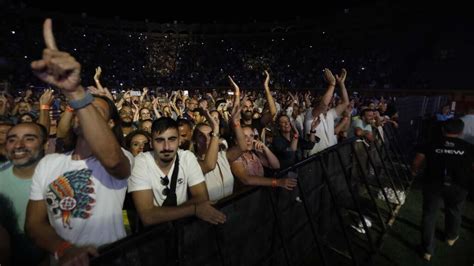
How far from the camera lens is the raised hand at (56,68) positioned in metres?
1.56

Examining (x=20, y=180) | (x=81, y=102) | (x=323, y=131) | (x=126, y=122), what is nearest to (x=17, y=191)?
(x=20, y=180)

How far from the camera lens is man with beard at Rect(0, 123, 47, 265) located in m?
2.41

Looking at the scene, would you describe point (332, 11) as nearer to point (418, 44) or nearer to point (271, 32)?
point (271, 32)

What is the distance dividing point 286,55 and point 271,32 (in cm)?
486

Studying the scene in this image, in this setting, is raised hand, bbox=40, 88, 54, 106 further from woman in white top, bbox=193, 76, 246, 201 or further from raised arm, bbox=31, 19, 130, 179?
raised arm, bbox=31, 19, 130, 179

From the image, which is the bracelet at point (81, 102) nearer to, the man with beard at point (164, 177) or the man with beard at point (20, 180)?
the man with beard at point (164, 177)

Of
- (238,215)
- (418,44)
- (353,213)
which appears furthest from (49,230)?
(418,44)

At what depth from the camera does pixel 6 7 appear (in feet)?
85.0

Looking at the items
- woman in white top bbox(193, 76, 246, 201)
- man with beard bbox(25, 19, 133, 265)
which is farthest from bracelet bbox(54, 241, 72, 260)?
woman in white top bbox(193, 76, 246, 201)

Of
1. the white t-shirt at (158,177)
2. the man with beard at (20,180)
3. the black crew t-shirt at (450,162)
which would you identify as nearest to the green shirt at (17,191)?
the man with beard at (20,180)

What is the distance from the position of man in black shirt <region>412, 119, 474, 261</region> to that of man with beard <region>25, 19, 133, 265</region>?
453cm

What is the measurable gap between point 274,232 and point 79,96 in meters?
2.61

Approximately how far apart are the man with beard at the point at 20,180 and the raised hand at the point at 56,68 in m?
1.27

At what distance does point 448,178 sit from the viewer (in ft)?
15.2
